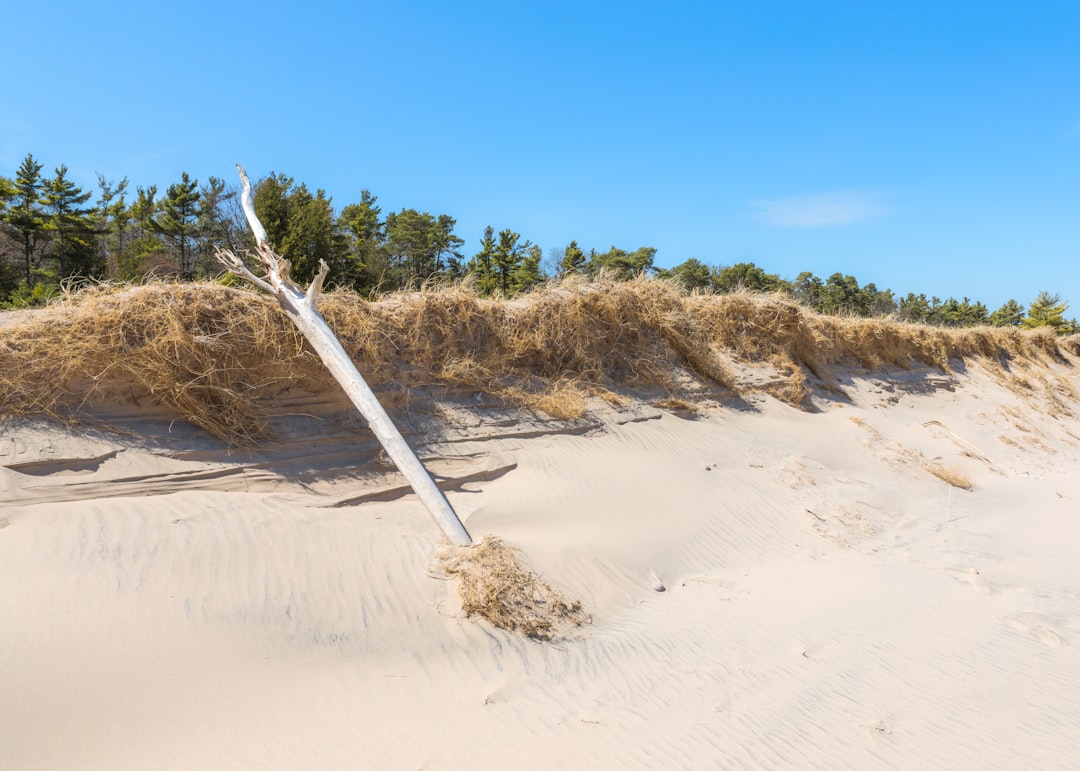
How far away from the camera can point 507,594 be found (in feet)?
15.0

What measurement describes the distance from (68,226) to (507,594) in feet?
87.1

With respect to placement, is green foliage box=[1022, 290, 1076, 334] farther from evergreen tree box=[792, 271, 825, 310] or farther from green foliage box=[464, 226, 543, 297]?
green foliage box=[464, 226, 543, 297]

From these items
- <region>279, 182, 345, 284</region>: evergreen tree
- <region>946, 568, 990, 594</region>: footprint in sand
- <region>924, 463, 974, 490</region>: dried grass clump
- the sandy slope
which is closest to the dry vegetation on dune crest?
the sandy slope

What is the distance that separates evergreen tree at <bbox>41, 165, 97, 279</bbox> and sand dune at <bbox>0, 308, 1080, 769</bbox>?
2244cm

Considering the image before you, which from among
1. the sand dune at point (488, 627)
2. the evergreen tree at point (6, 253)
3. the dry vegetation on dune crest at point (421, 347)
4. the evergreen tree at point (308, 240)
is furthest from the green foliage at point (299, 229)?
the sand dune at point (488, 627)

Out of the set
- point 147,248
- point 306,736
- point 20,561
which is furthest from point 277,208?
point 306,736

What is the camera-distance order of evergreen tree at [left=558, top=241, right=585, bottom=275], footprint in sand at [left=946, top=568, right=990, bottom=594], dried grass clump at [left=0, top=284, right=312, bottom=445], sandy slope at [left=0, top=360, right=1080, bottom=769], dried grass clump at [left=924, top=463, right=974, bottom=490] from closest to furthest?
sandy slope at [left=0, top=360, right=1080, bottom=769] < dried grass clump at [left=0, top=284, right=312, bottom=445] < footprint in sand at [left=946, top=568, right=990, bottom=594] < dried grass clump at [left=924, top=463, right=974, bottom=490] < evergreen tree at [left=558, top=241, right=585, bottom=275]

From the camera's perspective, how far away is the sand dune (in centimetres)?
326

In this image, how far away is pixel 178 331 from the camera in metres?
5.46

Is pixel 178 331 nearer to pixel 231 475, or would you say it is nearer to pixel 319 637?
pixel 231 475

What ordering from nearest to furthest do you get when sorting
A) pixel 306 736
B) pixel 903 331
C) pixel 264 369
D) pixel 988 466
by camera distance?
1. pixel 306 736
2. pixel 264 369
3. pixel 988 466
4. pixel 903 331

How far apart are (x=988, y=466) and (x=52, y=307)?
14058 millimetres

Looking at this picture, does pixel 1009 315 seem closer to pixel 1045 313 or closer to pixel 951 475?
pixel 1045 313

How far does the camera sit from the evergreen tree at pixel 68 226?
2245 centimetres
